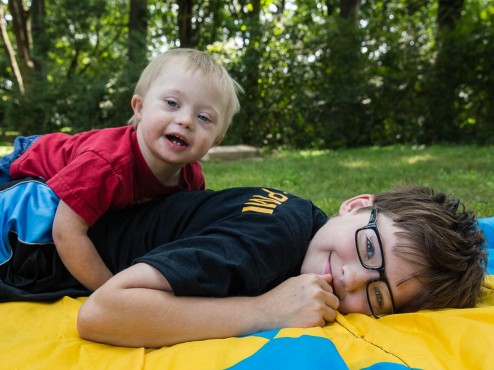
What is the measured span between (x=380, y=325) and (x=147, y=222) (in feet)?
3.34

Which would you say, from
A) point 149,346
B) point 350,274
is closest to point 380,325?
point 350,274

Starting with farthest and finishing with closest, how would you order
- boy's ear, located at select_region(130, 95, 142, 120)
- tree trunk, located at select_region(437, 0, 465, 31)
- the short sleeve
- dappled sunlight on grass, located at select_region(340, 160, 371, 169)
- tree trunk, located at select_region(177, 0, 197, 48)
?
tree trunk, located at select_region(177, 0, 197, 48) → tree trunk, located at select_region(437, 0, 465, 31) → dappled sunlight on grass, located at select_region(340, 160, 371, 169) → boy's ear, located at select_region(130, 95, 142, 120) → the short sleeve

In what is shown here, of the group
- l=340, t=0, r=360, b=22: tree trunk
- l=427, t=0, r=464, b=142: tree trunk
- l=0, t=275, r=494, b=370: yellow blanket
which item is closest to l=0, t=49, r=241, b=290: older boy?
l=0, t=275, r=494, b=370: yellow blanket

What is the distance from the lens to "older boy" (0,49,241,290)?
6.62ft

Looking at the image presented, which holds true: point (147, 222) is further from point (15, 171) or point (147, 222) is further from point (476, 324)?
point (476, 324)

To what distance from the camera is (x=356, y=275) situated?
178cm

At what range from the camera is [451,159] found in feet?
25.6

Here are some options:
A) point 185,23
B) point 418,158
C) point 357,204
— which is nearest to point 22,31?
point 185,23

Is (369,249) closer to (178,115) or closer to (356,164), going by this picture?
(178,115)

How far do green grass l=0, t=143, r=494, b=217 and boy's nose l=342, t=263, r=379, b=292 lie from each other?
2.31 meters

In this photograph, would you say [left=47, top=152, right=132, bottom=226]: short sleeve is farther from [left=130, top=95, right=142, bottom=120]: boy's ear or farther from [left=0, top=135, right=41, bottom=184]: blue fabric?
[left=0, top=135, right=41, bottom=184]: blue fabric

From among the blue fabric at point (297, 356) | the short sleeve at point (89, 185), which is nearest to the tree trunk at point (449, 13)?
the short sleeve at point (89, 185)

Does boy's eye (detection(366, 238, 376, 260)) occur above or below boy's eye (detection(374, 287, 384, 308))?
above

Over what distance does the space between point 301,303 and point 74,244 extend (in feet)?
3.04
